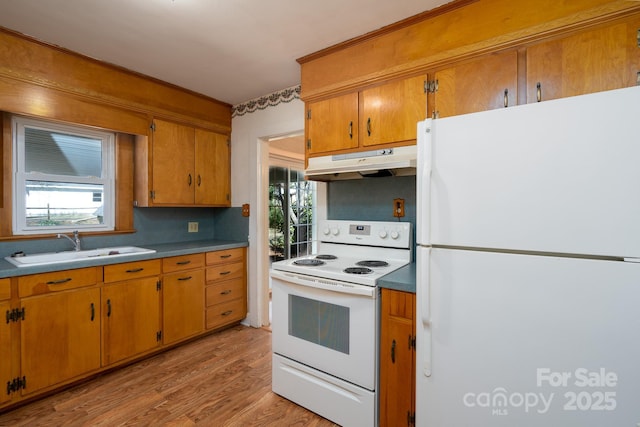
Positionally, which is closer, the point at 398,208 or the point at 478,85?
the point at 478,85

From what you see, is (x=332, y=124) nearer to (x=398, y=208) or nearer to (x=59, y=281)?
(x=398, y=208)

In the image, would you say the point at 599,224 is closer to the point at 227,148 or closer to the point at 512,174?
the point at 512,174

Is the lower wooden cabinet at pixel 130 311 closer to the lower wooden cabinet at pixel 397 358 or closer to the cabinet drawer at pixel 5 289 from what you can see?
the cabinet drawer at pixel 5 289

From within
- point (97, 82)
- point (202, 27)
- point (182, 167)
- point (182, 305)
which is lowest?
point (182, 305)

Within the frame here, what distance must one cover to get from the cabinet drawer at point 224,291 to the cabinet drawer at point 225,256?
0.23 m

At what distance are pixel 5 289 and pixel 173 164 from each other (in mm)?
1519

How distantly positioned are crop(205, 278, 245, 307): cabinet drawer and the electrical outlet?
1884mm

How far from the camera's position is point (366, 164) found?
198 cm

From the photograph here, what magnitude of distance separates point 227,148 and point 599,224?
3.20 metres

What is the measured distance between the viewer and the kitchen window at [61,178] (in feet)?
7.47

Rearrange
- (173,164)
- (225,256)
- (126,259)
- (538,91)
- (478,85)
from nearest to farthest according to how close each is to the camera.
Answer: (538,91), (478,85), (126,259), (173,164), (225,256)

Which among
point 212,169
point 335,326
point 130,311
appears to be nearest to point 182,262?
point 130,311

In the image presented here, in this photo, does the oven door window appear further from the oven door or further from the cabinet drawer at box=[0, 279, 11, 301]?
the cabinet drawer at box=[0, 279, 11, 301]

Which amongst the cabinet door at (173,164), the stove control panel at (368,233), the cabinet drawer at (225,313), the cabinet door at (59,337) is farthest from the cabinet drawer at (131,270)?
the stove control panel at (368,233)
